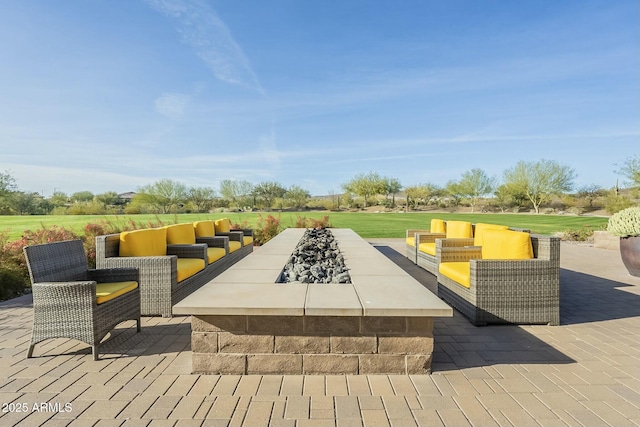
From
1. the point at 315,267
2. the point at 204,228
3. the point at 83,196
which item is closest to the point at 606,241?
the point at 315,267

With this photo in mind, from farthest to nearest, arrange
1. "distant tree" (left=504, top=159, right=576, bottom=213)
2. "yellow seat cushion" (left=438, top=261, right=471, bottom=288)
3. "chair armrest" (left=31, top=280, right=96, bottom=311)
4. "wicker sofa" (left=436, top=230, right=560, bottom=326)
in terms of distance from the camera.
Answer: "distant tree" (left=504, top=159, right=576, bottom=213), "yellow seat cushion" (left=438, top=261, right=471, bottom=288), "wicker sofa" (left=436, top=230, right=560, bottom=326), "chair armrest" (left=31, top=280, right=96, bottom=311)

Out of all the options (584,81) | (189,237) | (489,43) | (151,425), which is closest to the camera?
(151,425)

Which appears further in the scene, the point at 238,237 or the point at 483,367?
the point at 238,237

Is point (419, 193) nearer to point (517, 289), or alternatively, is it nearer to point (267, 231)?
point (267, 231)

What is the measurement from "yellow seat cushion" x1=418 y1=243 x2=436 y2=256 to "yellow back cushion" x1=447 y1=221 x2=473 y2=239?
407 mm

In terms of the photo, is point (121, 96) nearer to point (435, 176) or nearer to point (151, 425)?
point (151, 425)

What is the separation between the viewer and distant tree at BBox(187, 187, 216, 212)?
43.2 metres

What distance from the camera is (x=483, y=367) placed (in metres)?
2.29

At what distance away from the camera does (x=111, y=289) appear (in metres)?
2.75

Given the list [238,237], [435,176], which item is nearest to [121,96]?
[238,237]

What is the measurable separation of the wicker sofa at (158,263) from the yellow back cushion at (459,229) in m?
4.35

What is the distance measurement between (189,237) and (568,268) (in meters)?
7.66

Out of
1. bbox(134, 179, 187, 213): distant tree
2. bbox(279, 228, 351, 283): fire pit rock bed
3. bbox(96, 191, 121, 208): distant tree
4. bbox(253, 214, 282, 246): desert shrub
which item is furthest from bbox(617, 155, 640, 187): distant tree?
bbox(96, 191, 121, 208): distant tree

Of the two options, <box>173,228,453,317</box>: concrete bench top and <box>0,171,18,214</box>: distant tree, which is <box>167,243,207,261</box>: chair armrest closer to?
<box>173,228,453,317</box>: concrete bench top
